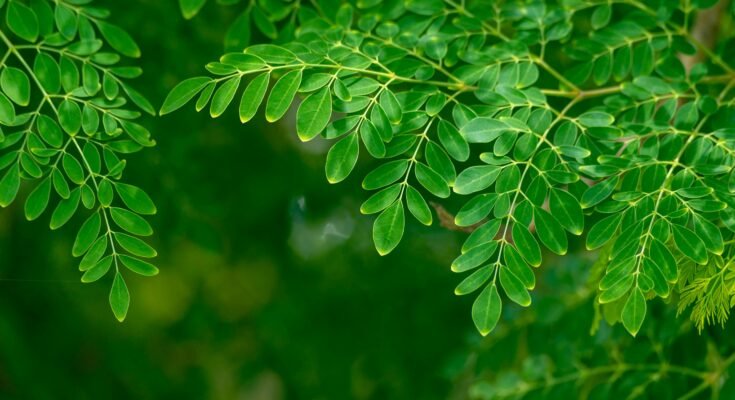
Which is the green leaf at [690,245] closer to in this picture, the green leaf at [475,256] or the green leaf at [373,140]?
the green leaf at [475,256]

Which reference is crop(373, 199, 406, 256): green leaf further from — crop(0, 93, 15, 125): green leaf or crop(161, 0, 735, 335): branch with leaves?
crop(0, 93, 15, 125): green leaf

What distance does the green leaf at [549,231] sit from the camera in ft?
4.14

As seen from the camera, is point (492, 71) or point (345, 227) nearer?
point (492, 71)

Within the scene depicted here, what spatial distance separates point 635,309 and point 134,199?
26.5 inches

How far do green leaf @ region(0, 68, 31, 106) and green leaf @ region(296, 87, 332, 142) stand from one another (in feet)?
1.42

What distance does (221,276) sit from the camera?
3711 mm

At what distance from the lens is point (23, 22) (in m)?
1.50

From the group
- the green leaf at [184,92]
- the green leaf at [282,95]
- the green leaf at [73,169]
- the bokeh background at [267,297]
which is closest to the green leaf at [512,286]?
the green leaf at [282,95]

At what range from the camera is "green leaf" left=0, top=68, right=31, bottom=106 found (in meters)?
1.41

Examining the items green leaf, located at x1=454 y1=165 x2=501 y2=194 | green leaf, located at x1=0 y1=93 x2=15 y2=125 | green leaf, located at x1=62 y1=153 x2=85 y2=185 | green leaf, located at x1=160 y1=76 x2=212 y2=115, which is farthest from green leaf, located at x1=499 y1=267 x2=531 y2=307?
green leaf, located at x1=0 y1=93 x2=15 y2=125

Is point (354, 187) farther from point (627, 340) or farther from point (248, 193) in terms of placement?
point (627, 340)

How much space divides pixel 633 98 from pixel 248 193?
1485 millimetres

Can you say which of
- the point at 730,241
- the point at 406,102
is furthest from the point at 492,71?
the point at 730,241

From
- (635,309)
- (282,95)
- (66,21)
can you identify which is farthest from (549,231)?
(66,21)
